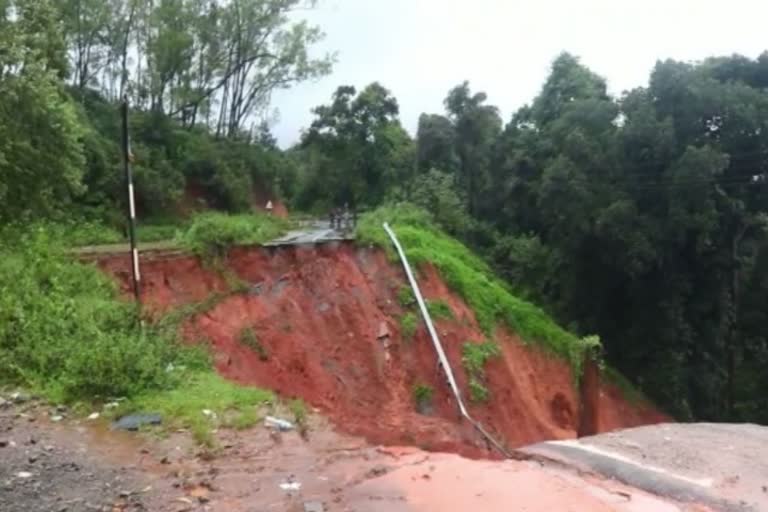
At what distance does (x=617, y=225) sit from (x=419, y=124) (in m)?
13.1

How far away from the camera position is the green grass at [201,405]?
Result: 7.27m

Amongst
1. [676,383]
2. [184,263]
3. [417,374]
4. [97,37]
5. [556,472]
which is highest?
[97,37]

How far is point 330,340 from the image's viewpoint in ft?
54.6

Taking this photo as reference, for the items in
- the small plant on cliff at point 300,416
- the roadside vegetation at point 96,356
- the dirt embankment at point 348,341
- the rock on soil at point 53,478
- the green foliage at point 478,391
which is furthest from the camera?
the green foliage at point 478,391

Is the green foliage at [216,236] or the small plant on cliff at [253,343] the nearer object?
the small plant on cliff at [253,343]

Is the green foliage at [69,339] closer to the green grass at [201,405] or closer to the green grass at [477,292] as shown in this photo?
the green grass at [201,405]

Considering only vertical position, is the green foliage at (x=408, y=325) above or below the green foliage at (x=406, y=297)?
below

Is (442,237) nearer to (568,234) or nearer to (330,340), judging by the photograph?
(568,234)

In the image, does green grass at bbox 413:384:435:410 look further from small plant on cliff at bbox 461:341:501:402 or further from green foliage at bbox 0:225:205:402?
green foliage at bbox 0:225:205:402

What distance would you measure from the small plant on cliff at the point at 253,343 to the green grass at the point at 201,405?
5.55 metres

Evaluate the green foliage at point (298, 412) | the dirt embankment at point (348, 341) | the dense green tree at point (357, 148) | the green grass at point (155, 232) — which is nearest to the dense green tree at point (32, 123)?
the dirt embankment at point (348, 341)

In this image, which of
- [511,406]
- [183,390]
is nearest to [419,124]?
[511,406]

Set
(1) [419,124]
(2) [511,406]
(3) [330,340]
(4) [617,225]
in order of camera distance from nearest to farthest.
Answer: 1. (3) [330,340]
2. (2) [511,406]
3. (4) [617,225]
4. (1) [419,124]

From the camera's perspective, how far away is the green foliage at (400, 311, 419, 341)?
1738 cm
